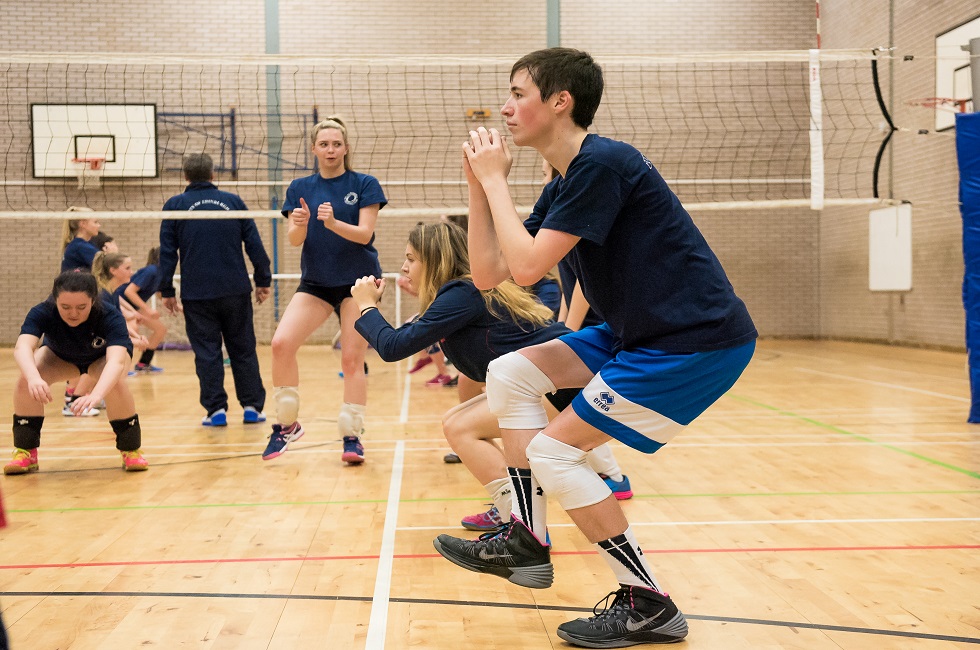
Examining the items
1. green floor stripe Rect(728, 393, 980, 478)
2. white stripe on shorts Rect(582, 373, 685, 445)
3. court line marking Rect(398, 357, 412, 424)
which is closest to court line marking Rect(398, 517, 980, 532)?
green floor stripe Rect(728, 393, 980, 478)

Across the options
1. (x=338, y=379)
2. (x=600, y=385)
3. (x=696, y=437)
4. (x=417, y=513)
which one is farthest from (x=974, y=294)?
(x=338, y=379)

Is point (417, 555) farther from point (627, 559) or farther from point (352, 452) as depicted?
point (352, 452)

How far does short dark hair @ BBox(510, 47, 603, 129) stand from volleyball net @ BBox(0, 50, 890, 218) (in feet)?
34.8

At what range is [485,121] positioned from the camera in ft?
44.0

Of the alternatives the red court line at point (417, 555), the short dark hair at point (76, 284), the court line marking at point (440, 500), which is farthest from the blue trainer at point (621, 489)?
the short dark hair at point (76, 284)

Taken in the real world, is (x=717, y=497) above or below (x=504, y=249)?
below

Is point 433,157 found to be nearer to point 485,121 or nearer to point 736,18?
point 485,121

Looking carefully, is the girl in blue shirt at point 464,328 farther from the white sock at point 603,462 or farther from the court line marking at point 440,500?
the court line marking at point 440,500

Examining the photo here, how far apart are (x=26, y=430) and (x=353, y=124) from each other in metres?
9.74

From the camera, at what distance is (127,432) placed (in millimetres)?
4590

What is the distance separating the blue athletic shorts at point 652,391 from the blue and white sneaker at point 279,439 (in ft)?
9.36

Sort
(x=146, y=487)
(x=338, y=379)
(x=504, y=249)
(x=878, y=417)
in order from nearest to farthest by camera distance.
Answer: (x=504, y=249), (x=146, y=487), (x=878, y=417), (x=338, y=379)

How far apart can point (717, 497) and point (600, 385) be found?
1.92m

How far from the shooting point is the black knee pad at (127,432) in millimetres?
4562
